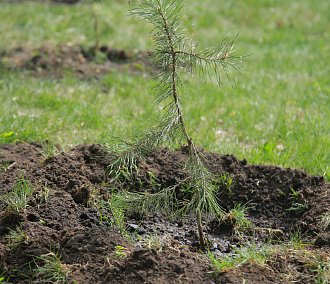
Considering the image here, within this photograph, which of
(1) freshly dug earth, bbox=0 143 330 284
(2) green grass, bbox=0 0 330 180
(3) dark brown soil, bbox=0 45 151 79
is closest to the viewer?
(1) freshly dug earth, bbox=0 143 330 284

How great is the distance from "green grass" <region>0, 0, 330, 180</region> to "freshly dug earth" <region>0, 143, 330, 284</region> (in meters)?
0.48

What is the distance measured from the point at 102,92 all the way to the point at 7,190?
2633 mm

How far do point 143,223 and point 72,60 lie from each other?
13.4 ft

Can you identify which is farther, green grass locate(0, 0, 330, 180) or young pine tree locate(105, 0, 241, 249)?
green grass locate(0, 0, 330, 180)

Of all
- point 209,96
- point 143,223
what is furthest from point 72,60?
point 143,223

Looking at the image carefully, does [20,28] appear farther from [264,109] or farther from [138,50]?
[264,109]

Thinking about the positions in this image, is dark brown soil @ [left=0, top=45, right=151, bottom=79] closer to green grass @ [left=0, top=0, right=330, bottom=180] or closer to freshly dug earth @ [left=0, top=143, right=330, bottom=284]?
green grass @ [left=0, top=0, right=330, bottom=180]

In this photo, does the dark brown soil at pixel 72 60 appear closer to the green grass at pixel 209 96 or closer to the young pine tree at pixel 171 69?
the green grass at pixel 209 96

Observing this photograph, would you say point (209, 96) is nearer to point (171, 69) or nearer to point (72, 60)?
point (72, 60)

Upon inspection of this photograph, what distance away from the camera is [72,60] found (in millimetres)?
6262

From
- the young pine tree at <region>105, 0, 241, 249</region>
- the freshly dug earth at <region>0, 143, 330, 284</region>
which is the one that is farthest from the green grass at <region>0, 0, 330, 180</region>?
the freshly dug earth at <region>0, 143, 330, 284</region>

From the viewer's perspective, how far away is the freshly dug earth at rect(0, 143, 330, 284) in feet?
7.59

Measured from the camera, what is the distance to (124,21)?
8.16 metres

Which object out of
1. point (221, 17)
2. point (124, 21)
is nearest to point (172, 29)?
point (124, 21)
